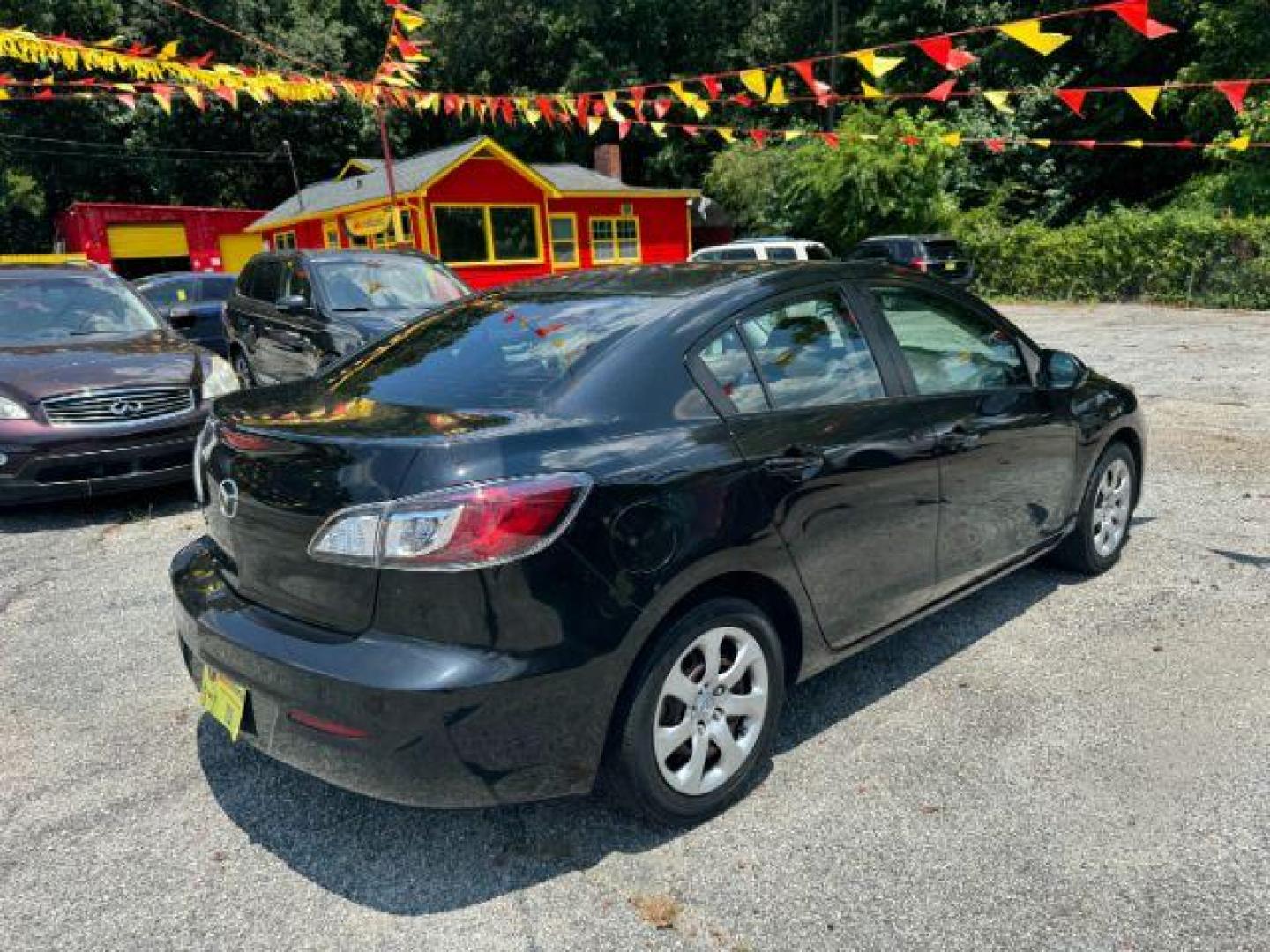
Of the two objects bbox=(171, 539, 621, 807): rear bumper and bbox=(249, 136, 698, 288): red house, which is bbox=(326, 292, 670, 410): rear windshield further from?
bbox=(249, 136, 698, 288): red house

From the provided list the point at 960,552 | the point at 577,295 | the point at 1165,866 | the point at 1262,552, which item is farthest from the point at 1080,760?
the point at 1262,552

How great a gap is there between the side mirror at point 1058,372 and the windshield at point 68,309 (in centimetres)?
651

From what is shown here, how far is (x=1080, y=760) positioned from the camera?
2969 millimetres

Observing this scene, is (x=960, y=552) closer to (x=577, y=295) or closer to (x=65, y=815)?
(x=577, y=295)

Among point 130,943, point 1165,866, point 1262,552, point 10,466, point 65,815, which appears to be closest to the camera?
point 130,943

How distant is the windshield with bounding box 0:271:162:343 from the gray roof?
55.2 feet

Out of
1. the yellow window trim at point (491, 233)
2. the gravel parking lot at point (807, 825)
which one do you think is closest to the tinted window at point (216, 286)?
the yellow window trim at point (491, 233)

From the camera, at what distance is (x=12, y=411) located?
228 inches

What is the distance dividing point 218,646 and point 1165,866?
8.88 feet

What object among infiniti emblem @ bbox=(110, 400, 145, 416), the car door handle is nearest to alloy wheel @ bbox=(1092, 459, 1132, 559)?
the car door handle

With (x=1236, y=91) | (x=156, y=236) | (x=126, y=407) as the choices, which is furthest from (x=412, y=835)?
(x=156, y=236)

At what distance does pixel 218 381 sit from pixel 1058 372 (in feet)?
18.1

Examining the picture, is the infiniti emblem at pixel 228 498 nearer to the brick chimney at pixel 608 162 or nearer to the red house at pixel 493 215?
the red house at pixel 493 215

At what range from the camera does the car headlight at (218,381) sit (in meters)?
6.41
